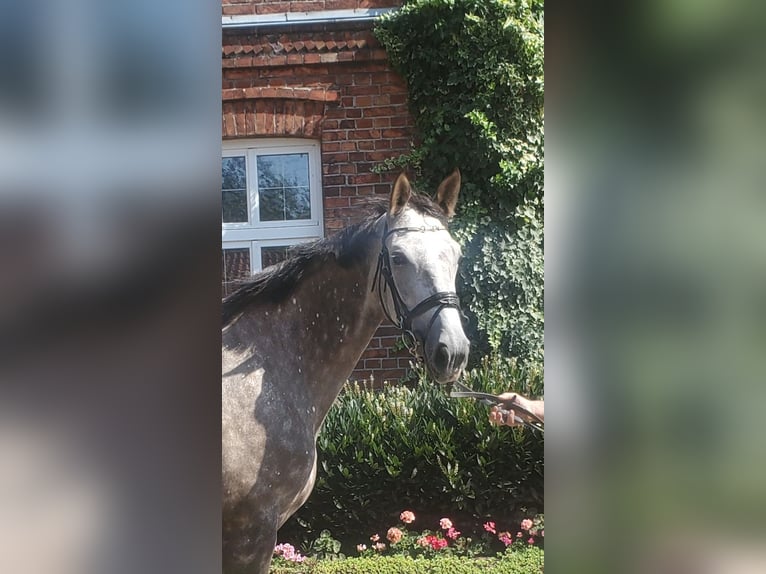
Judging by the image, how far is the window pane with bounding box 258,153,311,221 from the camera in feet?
9.09

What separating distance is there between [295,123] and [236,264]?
0.64m

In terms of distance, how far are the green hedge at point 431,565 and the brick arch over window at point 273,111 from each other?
1.75 metres

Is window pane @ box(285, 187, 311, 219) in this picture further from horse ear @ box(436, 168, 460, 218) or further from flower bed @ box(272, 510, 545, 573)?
flower bed @ box(272, 510, 545, 573)

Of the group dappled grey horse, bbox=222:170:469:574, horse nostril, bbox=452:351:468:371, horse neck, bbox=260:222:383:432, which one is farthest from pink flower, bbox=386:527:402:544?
horse nostril, bbox=452:351:468:371

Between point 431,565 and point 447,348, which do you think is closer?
point 447,348

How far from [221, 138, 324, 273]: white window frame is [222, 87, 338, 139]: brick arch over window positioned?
41 mm

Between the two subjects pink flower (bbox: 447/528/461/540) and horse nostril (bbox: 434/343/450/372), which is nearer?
horse nostril (bbox: 434/343/450/372)

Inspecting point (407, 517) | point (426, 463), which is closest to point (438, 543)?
point (407, 517)

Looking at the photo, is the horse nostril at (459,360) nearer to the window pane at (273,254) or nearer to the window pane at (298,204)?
the window pane at (273,254)

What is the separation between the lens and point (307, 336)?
229 cm

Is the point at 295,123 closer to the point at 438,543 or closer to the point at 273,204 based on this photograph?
the point at 273,204
